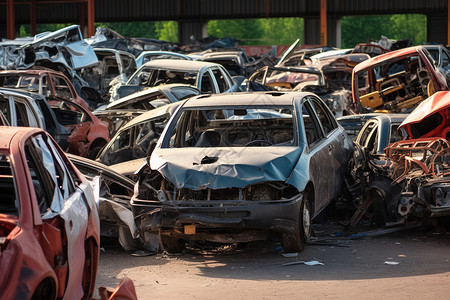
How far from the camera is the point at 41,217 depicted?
511cm

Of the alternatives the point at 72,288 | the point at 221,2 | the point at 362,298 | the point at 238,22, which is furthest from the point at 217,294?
the point at 238,22

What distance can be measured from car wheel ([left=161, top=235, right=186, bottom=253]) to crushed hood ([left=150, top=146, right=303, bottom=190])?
731 millimetres

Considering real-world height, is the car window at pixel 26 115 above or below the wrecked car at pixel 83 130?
above

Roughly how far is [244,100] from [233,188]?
1461 mm

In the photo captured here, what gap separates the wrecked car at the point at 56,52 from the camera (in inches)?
910

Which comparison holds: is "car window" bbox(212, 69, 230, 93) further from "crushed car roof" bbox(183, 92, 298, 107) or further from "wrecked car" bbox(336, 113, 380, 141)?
"crushed car roof" bbox(183, 92, 298, 107)

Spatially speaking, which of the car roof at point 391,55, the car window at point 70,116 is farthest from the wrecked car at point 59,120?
the car roof at point 391,55

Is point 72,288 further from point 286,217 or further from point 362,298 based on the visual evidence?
point 286,217

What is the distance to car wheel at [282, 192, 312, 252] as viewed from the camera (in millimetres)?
8688

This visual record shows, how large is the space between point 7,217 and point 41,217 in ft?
0.68

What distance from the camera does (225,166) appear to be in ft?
28.7

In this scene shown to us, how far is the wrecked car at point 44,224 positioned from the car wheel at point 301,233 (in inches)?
108

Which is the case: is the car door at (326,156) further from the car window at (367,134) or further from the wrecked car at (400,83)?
the wrecked car at (400,83)

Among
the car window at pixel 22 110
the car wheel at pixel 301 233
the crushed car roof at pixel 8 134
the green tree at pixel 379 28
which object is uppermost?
the green tree at pixel 379 28
